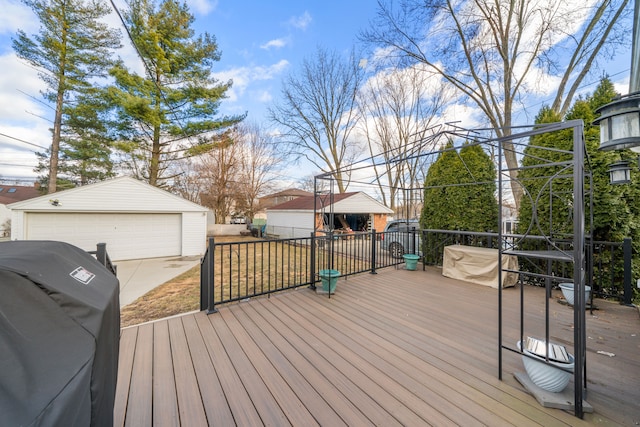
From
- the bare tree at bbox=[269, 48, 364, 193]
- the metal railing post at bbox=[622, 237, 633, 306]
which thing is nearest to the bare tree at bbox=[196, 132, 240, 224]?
the bare tree at bbox=[269, 48, 364, 193]

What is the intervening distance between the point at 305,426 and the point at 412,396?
79cm

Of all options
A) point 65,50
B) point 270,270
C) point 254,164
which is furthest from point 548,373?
point 254,164

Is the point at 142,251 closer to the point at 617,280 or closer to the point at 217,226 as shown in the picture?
the point at 217,226

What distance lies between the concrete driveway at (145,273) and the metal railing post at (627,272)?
799cm

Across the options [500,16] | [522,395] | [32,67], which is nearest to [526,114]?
[500,16]

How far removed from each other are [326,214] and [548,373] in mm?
12244

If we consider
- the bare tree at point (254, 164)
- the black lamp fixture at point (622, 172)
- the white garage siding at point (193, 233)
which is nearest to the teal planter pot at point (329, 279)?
Result: the black lamp fixture at point (622, 172)

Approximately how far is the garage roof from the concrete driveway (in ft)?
6.64

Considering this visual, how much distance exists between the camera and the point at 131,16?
9195 mm

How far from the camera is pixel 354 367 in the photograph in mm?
2068

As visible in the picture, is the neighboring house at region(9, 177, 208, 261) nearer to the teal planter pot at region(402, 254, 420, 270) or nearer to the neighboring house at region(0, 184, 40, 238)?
the teal planter pot at region(402, 254, 420, 270)

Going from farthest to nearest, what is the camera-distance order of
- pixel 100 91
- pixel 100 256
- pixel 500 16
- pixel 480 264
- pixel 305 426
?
1. pixel 100 91
2. pixel 500 16
3. pixel 480 264
4. pixel 100 256
5. pixel 305 426

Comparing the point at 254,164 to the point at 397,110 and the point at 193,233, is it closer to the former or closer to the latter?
the point at 193,233

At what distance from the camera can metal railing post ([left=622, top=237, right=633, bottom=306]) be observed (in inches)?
133
